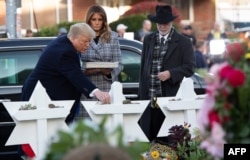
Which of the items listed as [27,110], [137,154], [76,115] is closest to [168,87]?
[76,115]

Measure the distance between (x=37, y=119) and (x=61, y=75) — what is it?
1.95 feet

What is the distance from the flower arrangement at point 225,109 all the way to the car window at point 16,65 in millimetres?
6700

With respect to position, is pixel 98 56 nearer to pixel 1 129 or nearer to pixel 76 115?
pixel 76 115

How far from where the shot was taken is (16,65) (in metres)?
9.85

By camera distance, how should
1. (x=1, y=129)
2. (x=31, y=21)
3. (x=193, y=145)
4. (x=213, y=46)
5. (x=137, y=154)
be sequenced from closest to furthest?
(x=137, y=154) < (x=193, y=145) < (x=1, y=129) < (x=213, y=46) < (x=31, y=21)

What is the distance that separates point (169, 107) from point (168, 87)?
0.85 metres

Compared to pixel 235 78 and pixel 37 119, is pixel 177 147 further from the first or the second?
pixel 235 78

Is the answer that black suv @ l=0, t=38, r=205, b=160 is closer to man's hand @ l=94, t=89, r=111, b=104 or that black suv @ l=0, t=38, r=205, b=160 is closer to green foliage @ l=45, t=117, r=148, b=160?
man's hand @ l=94, t=89, r=111, b=104

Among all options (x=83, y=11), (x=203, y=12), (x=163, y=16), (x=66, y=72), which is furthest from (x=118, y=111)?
(x=203, y=12)

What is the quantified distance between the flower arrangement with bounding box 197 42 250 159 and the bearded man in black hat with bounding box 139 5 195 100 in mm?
5303

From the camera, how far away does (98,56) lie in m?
8.70

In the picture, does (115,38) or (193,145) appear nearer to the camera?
(193,145)

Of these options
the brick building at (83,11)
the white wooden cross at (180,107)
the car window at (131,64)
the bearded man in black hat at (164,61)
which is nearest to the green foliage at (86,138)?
the white wooden cross at (180,107)

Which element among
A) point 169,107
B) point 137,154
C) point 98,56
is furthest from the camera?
point 98,56
